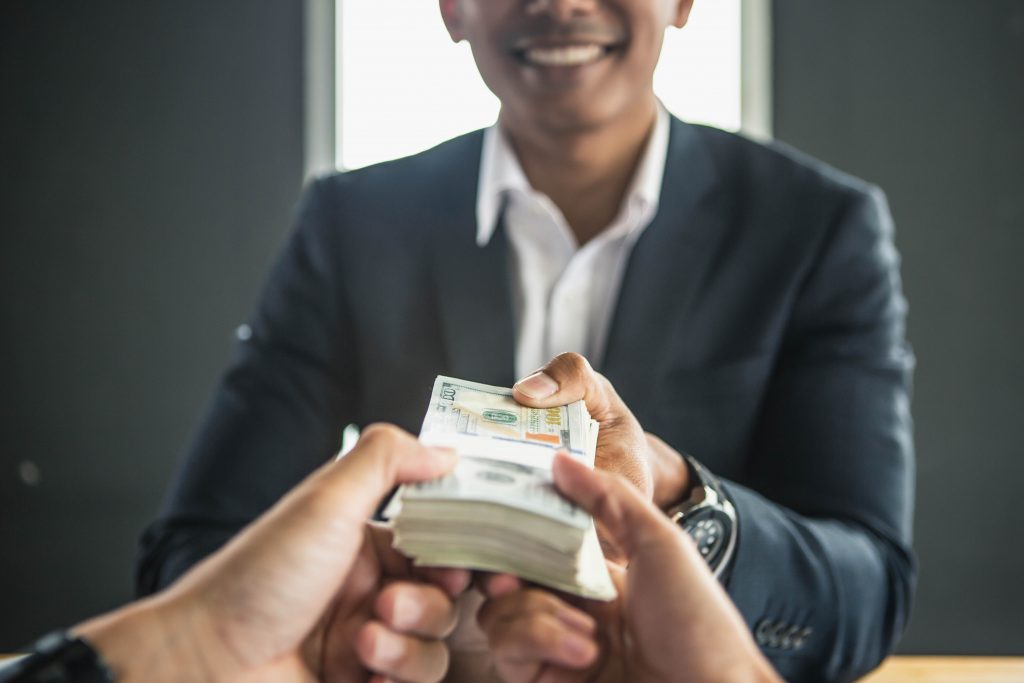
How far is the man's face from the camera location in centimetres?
167

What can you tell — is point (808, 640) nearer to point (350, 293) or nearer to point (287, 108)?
point (350, 293)

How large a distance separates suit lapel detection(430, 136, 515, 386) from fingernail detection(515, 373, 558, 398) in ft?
2.30

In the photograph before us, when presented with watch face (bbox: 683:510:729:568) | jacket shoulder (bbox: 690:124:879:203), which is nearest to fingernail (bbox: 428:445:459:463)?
watch face (bbox: 683:510:729:568)

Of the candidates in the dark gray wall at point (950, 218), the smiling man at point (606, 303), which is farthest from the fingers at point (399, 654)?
the dark gray wall at point (950, 218)

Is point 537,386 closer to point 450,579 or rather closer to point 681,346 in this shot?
point 450,579

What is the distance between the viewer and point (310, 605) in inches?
31.8

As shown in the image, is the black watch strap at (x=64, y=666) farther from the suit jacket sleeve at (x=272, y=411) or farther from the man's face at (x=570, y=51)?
the man's face at (x=570, y=51)

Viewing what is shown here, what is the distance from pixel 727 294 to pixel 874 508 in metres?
0.46

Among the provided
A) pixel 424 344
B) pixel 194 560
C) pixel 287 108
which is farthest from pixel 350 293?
pixel 287 108

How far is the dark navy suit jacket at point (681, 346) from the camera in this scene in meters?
1.61

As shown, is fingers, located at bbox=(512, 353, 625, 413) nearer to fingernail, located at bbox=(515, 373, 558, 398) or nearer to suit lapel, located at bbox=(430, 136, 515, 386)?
fingernail, located at bbox=(515, 373, 558, 398)

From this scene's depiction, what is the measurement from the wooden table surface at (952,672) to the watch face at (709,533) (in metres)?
0.46

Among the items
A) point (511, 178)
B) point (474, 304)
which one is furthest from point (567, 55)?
point (474, 304)

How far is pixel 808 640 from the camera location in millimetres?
1412
